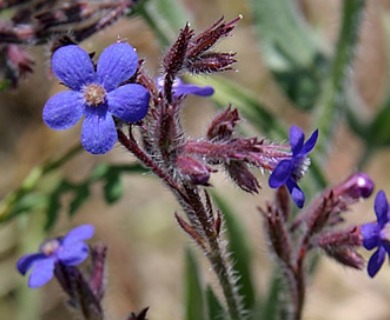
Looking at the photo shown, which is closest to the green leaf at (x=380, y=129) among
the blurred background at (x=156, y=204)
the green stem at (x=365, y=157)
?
the green stem at (x=365, y=157)

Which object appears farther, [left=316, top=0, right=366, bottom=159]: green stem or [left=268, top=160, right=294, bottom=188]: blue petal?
[left=316, top=0, right=366, bottom=159]: green stem

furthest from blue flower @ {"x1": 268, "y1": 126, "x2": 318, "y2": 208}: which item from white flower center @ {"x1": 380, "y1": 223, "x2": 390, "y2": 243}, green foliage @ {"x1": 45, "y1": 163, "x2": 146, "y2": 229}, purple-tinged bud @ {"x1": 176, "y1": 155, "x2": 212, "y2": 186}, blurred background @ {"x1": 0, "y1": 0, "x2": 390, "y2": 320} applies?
blurred background @ {"x1": 0, "y1": 0, "x2": 390, "y2": 320}

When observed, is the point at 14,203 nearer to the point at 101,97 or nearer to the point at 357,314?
the point at 101,97

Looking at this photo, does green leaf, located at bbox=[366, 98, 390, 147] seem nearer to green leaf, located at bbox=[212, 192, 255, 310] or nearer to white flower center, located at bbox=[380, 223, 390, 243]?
green leaf, located at bbox=[212, 192, 255, 310]

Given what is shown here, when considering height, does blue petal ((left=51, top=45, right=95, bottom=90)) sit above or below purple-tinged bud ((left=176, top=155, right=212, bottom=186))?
above

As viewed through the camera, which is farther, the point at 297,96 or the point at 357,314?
the point at 357,314

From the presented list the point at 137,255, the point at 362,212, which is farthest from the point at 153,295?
the point at 362,212
